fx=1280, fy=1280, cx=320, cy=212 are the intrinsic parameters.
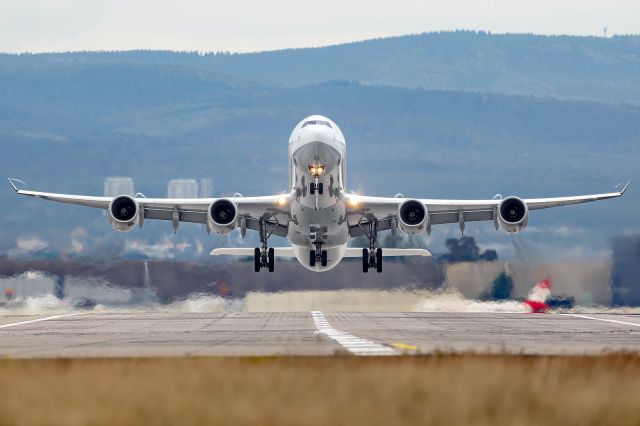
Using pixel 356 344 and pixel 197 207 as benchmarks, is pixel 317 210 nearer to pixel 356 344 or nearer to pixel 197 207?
pixel 197 207

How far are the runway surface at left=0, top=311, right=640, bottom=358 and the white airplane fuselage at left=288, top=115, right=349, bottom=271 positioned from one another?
350 centimetres

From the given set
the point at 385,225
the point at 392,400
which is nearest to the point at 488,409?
the point at 392,400

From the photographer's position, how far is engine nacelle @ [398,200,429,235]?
46.7 metres

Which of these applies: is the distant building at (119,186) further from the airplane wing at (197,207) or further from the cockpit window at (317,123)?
the cockpit window at (317,123)

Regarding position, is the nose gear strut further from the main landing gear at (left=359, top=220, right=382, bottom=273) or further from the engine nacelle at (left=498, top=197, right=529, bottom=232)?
the engine nacelle at (left=498, top=197, right=529, bottom=232)

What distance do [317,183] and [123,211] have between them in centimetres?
831

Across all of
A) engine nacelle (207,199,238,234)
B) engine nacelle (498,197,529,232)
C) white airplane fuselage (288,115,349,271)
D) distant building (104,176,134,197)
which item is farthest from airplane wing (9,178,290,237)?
distant building (104,176,134,197)

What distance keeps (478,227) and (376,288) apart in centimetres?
5157

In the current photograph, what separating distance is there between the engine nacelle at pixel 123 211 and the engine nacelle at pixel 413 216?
32.7 feet

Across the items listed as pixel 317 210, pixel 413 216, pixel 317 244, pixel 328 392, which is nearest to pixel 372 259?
pixel 317 244

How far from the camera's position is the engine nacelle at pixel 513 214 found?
48.5m

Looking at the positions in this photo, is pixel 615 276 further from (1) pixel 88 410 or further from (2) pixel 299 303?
(1) pixel 88 410

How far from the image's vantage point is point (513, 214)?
160 feet

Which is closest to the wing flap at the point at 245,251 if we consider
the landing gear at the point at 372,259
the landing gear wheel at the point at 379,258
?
the landing gear at the point at 372,259
